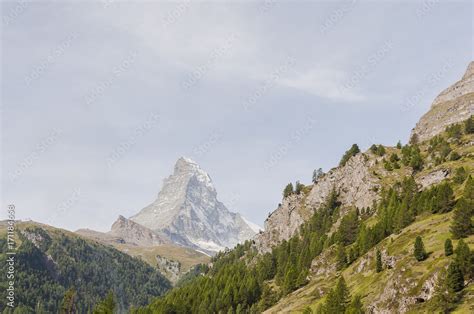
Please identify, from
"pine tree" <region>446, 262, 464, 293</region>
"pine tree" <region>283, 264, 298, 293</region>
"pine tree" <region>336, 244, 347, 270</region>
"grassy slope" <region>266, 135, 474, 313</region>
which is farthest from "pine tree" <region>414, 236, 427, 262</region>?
"pine tree" <region>283, 264, 298, 293</region>

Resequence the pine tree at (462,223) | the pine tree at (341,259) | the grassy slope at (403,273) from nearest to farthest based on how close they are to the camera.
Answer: the grassy slope at (403,273), the pine tree at (462,223), the pine tree at (341,259)

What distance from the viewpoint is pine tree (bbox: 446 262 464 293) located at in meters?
88.2

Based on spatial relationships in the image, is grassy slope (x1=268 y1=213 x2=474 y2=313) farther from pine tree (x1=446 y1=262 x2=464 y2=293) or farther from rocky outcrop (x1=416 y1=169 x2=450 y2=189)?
rocky outcrop (x1=416 y1=169 x2=450 y2=189)

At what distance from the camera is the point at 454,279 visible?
88.6m

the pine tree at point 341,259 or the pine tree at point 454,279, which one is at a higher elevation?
the pine tree at point 341,259

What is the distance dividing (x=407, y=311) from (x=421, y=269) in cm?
1283

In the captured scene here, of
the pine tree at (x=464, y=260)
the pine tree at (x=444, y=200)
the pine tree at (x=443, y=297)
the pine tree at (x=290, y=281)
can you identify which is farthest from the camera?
the pine tree at (x=290, y=281)

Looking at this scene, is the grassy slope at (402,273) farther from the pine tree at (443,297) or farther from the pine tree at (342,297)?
the pine tree at (342,297)

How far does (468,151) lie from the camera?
19638 centimetres

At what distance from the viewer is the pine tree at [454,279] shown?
88.2 meters

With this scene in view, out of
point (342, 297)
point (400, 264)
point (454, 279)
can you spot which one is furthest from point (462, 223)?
point (342, 297)

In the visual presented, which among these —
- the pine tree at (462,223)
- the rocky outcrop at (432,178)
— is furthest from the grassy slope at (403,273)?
the rocky outcrop at (432,178)

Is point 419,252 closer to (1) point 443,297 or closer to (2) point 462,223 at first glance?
(2) point 462,223

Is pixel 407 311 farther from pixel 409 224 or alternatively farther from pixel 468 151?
pixel 468 151
